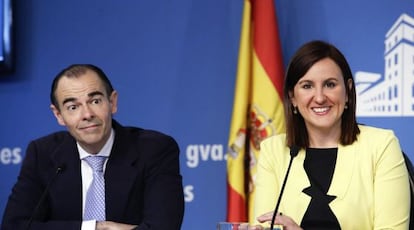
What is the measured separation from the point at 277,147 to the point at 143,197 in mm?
582

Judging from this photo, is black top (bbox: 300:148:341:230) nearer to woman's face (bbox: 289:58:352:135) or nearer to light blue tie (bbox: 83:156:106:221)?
woman's face (bbox: 289:58:352:135)

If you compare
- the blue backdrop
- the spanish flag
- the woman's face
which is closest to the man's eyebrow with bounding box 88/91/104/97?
the woman's face

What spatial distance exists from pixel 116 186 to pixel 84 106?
1.13 ft

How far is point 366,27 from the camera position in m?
3.92

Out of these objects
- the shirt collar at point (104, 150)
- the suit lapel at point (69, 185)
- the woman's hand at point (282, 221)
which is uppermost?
the shirt collar at point (104, 150)

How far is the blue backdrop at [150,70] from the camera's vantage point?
412cm

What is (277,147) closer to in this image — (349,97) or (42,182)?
(349,97)

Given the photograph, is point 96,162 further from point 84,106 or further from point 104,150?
point 84,106

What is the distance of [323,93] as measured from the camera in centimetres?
Result: 263

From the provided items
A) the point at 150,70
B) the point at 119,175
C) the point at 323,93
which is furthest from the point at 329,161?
the point at 150,70

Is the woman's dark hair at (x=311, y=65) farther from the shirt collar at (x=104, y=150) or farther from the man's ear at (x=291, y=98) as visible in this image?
the shirt collar at (x=104, y=150)

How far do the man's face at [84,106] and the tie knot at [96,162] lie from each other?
0.30 feet

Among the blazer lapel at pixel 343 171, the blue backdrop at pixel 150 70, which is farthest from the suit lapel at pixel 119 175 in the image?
the blue backdrop at pixel 150 70

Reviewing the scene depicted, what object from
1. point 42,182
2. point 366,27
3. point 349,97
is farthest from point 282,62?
point 42,182
